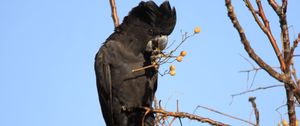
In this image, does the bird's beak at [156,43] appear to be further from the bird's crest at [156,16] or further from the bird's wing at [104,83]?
the bird's wing at [104,83]

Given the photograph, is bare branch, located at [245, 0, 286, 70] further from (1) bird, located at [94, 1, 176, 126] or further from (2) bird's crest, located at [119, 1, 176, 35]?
(2) bird's crest, located at [119, 1, 176, 35]

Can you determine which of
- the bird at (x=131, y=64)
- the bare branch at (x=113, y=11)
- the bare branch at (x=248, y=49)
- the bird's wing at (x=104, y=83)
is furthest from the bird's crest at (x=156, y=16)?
the bare branch at (x=248, y=49)

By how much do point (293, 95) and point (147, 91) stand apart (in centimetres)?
382

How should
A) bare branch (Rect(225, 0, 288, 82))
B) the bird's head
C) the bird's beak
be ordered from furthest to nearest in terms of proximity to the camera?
1. the bird's head
2. the bird's beak
3. bare branch (Rect(225, 0, 288, 82))

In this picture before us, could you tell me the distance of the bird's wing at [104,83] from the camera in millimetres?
5664

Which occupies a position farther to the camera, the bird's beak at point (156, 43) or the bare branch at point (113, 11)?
the bird's beak at point (156, 43)

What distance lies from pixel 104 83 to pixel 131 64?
1.46 ft

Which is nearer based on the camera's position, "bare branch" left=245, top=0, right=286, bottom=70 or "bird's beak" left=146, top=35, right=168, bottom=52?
"bare branch" left=245, top=0, right=286, bottom=70

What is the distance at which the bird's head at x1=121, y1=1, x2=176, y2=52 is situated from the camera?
589cm

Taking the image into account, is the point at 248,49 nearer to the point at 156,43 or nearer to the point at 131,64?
the point at 131,64

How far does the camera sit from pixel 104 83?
5.72 meters

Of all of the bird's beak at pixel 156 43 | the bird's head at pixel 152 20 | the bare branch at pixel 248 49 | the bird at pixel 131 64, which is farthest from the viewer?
the bird's head at pixel 152 20

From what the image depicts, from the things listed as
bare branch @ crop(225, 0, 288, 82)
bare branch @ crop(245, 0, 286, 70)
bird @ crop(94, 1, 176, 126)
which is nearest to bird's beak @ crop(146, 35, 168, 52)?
bird @ crop(94, 1, 176, 126)

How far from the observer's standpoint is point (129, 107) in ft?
18.6
